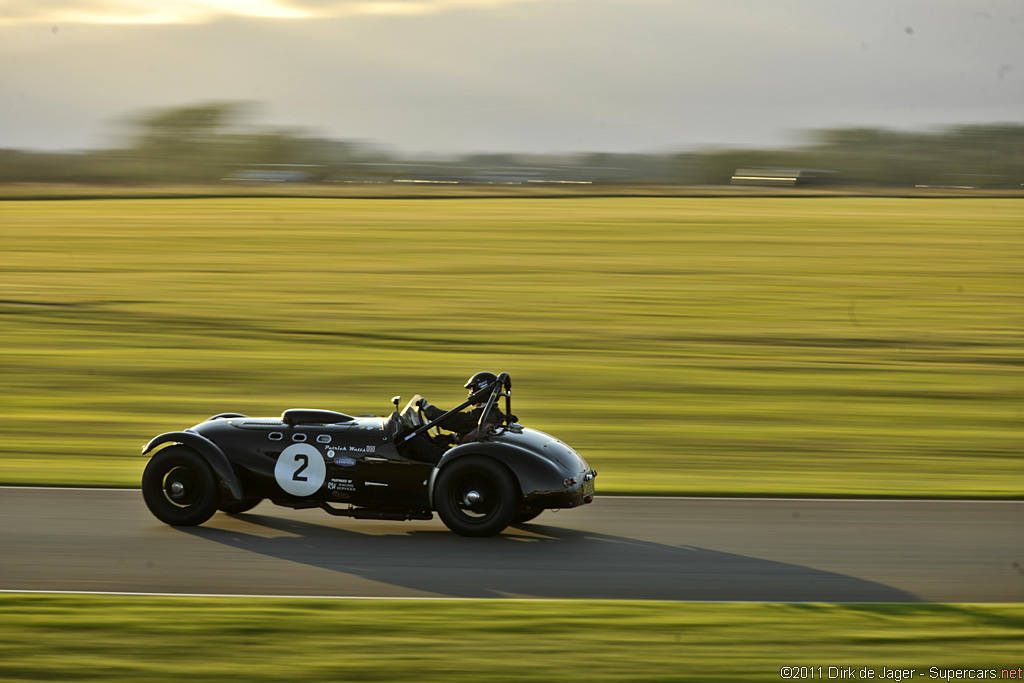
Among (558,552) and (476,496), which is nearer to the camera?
(558,552)

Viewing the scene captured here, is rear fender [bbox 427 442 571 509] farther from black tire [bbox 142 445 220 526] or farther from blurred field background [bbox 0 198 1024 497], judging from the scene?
blurred field background [bbox 0 198 1024 497]

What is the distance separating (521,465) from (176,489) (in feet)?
9.07

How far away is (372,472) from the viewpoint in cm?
880

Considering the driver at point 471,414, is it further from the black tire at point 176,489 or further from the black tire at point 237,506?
the black tire at point 176,489

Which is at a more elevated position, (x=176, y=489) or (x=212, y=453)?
(x=212, y=453)

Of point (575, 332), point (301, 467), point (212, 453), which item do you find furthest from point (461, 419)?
point (575, 332)

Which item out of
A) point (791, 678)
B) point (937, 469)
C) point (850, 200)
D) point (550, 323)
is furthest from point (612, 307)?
point (850, 200)

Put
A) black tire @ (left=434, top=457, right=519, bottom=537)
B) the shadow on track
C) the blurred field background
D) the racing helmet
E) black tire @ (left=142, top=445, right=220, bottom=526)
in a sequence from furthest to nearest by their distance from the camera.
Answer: the blurred field background → the racing helmet → black tire @ (left=142, top=445, right=220, bottom=526) → black tire @ (left=434, top=457, right=519, bottom=537) → the shadow on track

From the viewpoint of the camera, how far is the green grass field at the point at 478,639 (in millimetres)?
5902

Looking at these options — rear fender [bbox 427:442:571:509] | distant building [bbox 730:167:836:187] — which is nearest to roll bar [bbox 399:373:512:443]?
rear fender [bbox 427:442:571:509]

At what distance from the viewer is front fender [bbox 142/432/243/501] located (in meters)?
8.80

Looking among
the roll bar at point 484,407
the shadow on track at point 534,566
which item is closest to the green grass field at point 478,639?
the shadow on track at point 534,566

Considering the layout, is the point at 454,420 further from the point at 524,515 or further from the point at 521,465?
the point at 524,515

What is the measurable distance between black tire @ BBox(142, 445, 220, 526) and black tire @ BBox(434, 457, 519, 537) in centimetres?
185
